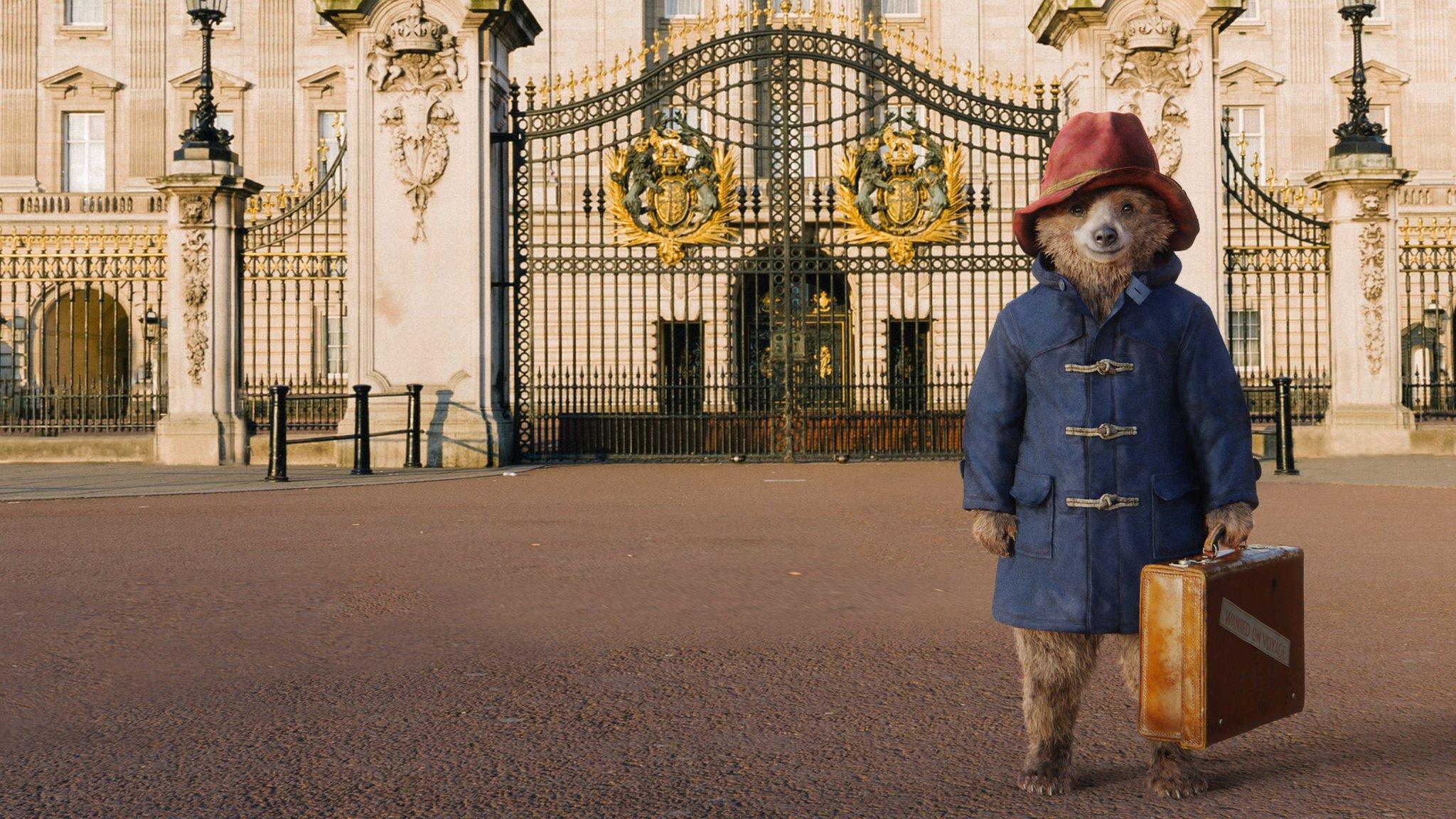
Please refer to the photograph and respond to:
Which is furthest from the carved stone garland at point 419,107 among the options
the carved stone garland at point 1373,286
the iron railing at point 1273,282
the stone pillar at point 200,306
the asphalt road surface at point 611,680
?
the carved stone garland at point 1373,286

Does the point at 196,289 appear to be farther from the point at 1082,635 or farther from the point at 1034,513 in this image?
the point at 1082,635

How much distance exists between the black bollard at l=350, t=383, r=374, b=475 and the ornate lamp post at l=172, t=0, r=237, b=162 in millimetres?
3621

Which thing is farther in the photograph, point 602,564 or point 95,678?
point 602,564

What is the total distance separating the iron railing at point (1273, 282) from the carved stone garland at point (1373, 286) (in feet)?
1.41

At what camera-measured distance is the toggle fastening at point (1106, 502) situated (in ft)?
11.1

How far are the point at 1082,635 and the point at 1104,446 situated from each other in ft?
1.64

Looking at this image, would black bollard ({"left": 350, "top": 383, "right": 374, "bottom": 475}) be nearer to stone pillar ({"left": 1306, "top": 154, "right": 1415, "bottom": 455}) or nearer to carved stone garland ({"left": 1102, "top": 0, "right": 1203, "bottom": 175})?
carved stone garland ({"left": 1102, "top": 0, "right": 1203, "bottom": 175})

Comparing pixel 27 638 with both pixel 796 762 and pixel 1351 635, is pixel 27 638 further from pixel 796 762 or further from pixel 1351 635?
pixel 1351 635

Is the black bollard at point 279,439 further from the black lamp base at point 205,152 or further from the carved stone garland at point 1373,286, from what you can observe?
the carved stone garland at point 1373,286

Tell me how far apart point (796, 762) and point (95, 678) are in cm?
276

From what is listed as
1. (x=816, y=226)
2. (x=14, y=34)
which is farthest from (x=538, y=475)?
(x=14, y=34)

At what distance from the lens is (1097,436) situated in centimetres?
340

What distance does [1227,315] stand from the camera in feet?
48.7

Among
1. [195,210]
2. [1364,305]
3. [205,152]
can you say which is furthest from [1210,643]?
[205,152]
